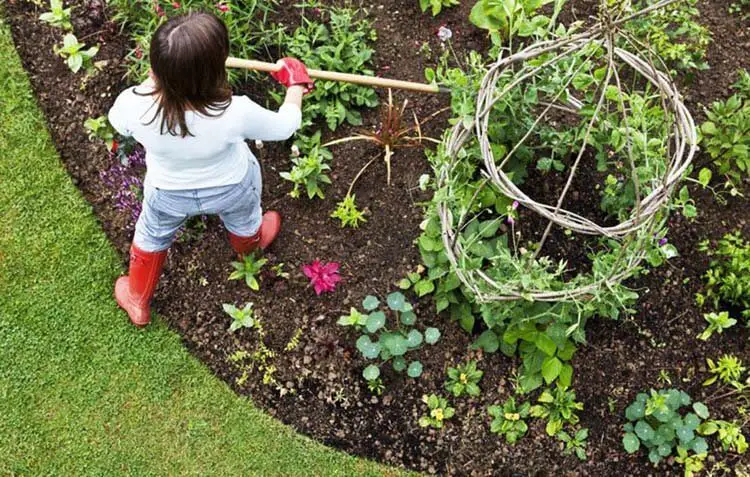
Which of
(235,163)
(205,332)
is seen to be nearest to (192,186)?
(235,163)

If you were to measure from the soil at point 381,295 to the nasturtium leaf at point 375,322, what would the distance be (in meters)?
0.14

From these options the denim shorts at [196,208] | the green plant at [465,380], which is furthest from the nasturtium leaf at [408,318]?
the denim shorts at [196,208]

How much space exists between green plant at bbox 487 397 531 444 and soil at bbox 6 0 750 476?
0.13 ft

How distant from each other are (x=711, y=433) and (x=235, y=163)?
2.02 metres

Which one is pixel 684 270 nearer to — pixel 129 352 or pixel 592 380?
pixel 592 380

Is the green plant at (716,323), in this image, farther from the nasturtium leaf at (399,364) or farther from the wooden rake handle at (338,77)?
the wooden rake handle at (338,77)

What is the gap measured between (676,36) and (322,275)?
189cm

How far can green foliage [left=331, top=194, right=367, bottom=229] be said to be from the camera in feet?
9.58

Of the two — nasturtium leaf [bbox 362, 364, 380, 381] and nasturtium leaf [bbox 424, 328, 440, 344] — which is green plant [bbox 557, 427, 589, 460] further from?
nasturtium leaf [bbox 362, 364, 380, 381]

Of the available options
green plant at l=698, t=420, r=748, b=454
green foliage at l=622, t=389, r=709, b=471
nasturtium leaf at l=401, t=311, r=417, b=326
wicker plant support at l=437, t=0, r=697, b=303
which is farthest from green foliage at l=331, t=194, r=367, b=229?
green plant at l=698, t=420, r=748, b=454

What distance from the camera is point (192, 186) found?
2.26 m

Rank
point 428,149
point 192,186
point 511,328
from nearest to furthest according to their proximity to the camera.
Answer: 1. point 192,186
2. point 511,328
3. point 428,149

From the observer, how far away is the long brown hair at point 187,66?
71.5 inches

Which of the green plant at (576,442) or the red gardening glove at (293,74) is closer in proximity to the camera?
the red gardening glove at (293,74)
